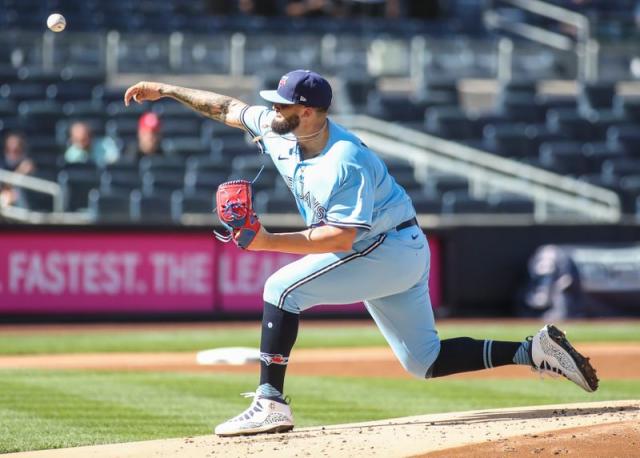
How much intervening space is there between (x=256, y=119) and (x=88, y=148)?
10.1 meters

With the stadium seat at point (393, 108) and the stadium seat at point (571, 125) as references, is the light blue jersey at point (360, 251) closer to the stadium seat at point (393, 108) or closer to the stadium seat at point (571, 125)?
the stadium seat at point (393, 108)

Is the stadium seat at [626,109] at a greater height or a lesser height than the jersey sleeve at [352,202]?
greater

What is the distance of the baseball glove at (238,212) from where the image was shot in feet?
17.4

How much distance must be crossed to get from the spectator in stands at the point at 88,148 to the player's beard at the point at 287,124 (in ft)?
33.8

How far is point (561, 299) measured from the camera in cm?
1517

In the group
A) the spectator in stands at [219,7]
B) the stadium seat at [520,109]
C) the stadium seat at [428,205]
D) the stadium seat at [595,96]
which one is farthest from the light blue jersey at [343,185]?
the spectator in stands at [219,7]

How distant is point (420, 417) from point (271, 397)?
0.97 meters

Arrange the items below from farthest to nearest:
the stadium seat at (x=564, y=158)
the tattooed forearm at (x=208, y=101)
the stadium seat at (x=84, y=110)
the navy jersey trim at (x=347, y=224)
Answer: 1. the stadium seat at (x=564, y=158)
2. the stadium seat at (x=84, y=110)
3. the tattooed forearm at (x=208, y=101)
4. the navy jersey trim at (x=347, y=224)

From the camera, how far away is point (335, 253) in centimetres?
568

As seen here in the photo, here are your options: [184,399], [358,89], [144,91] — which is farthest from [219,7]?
[144,91]

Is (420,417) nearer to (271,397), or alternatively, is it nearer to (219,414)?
(271,397)

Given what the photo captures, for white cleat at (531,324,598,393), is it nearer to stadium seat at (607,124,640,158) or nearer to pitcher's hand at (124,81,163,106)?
pitcher's hand at (124,81,163,106)

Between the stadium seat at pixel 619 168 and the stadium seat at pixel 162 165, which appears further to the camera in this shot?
the stadium seat at pixel 619 168

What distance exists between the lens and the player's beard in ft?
18.4
